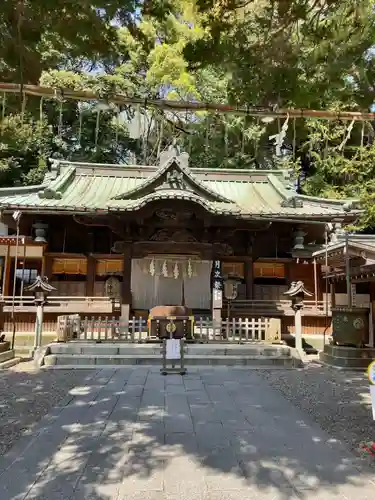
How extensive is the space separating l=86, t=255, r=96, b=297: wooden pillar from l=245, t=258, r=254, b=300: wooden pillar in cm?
579

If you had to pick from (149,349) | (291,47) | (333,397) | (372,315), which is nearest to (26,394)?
(149,349)

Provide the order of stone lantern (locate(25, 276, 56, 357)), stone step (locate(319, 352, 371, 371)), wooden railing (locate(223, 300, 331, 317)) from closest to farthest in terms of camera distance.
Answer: stone step (locate(319, 352, 371, 371)) < stone lantern (locate(25, 276, 56, 357)) < wooden railing (locate(223, 300, 331, 317))

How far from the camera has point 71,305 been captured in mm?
13289

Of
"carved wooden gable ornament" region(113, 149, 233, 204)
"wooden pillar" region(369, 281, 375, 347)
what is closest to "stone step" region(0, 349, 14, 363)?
"carved wooden gable ornament" region(113, 149, 233, 204)

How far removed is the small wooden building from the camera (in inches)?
518

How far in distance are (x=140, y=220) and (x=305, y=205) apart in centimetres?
686

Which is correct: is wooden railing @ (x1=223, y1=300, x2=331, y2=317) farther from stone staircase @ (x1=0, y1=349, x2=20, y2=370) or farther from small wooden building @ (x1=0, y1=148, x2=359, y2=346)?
stone staircase @ (x1=0, y1=349, x2=20, y2=370)

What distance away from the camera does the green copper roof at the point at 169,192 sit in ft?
42.8

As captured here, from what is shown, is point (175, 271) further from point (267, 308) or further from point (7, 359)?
point (7, 359)

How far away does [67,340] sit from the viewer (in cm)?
1133

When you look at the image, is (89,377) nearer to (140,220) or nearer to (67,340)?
(67,340)

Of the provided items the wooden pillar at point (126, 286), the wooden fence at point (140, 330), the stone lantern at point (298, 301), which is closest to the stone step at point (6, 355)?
the wooden fence at point (140, 330)

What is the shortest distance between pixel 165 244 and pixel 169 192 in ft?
6.00

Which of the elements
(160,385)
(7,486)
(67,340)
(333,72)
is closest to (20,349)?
(67,340)
